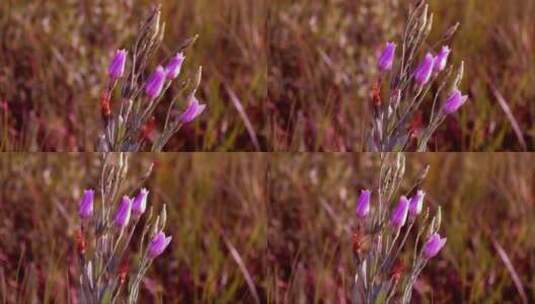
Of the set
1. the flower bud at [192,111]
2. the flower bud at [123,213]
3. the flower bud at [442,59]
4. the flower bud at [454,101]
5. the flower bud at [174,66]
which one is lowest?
the flower bud at [123,213]

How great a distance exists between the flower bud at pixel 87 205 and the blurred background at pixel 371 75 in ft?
1.29

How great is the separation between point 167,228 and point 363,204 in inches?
16.1

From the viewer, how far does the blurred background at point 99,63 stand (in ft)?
7.13

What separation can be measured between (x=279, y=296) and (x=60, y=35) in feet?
2.32

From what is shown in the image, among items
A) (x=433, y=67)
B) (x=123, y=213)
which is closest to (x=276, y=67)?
(x=433, y=67)

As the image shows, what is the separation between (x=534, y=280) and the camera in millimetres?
2168

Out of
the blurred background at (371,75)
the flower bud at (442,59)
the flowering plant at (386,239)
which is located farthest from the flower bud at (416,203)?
the flower bud at (442,59)

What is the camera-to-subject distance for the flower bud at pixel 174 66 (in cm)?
219

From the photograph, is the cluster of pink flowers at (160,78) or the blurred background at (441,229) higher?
the cluster of pink flowers at (160,78)

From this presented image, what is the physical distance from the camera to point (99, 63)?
2.18 m

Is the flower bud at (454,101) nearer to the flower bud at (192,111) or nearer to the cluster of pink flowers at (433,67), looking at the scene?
the cluster of pink flowers at (433,67)

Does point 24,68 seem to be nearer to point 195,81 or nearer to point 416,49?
point 195,81

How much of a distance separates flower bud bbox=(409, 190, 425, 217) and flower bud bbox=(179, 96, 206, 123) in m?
0.48

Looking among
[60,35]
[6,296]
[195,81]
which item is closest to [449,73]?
[195,81]
